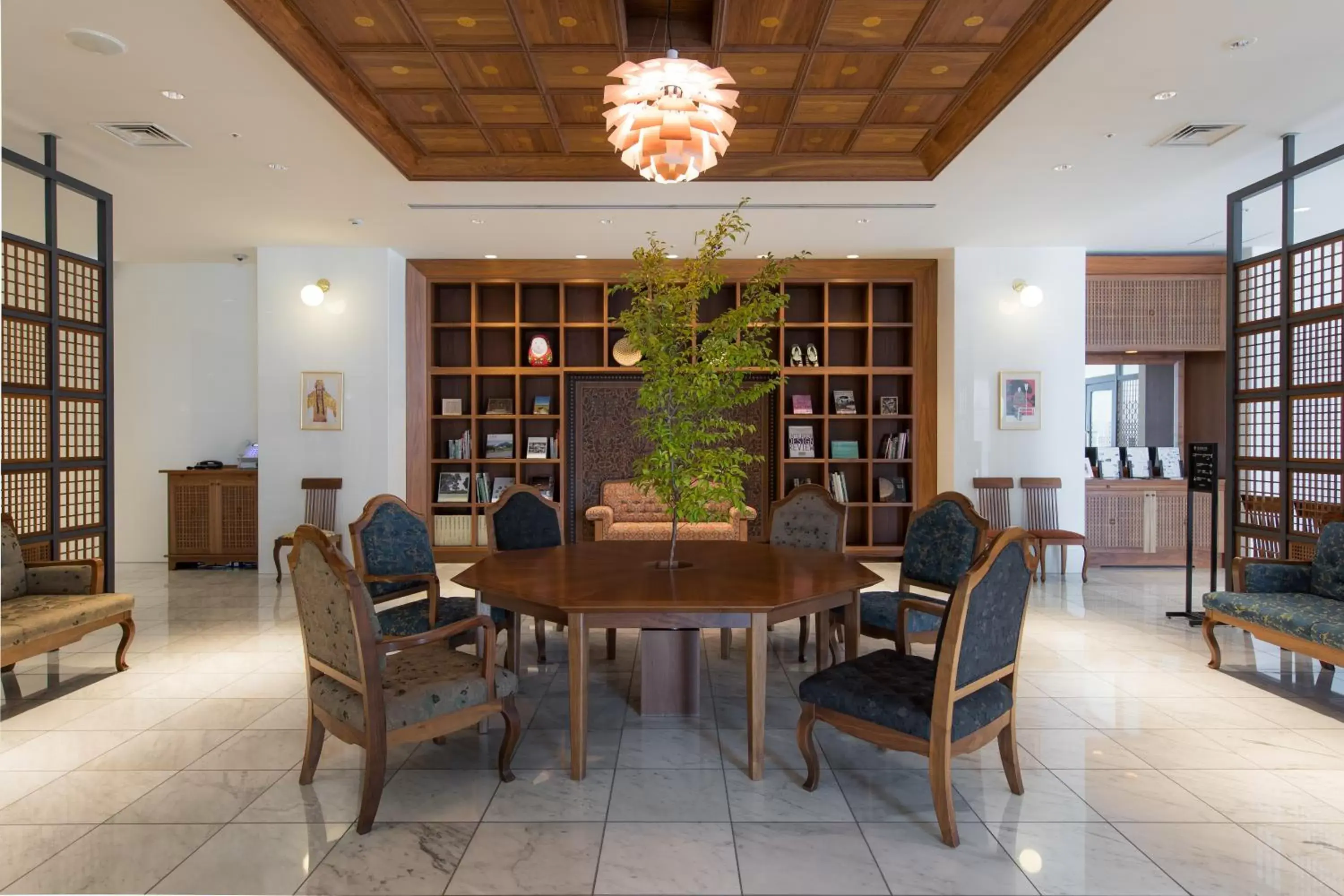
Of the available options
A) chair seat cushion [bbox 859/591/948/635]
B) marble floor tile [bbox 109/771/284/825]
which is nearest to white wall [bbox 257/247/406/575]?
marble floor tile [bbox 109/771/284/825]

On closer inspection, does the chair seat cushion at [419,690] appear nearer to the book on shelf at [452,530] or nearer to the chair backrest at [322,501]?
the chair backrest at [322,501]

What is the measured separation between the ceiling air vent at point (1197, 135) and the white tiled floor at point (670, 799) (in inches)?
126

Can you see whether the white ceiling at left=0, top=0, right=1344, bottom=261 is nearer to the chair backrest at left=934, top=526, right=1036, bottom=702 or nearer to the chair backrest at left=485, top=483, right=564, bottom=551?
the chair backrest at left=485, top=483, right=564, bottom=551

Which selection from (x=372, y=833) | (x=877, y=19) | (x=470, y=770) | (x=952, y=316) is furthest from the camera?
(x=952, y=316)

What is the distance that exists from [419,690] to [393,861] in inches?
20.7

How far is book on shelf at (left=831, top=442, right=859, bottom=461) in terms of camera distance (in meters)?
7.89

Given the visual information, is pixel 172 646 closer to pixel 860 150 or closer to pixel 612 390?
pixel 612 390

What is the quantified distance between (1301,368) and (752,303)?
3.92 m

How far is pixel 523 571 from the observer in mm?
3482

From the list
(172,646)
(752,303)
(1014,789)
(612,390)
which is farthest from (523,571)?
(612,390)

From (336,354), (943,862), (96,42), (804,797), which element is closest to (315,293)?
(336,354)

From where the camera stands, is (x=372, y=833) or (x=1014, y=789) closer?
(x=372, y=833)

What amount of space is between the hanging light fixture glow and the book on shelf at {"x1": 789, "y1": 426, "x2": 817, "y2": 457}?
193 inches

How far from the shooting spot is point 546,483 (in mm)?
8062
